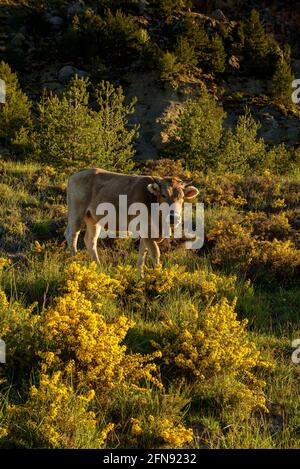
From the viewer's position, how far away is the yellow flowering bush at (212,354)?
4848 mm

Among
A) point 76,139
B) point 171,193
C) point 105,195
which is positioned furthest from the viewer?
point 76,139

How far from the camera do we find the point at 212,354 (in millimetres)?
4836

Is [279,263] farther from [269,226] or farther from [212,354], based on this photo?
[212,354]

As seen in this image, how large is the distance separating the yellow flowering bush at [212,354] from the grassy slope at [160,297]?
0.25m

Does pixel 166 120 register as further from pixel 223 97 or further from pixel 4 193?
pixel 4 193

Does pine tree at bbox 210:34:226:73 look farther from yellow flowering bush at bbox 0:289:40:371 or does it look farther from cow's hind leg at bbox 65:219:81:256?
yellow flowering bush at bbox 0:289:40:371

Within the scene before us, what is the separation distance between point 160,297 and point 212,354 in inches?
83.0

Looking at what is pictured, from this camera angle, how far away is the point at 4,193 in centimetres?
1121

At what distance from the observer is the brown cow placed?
808 cm

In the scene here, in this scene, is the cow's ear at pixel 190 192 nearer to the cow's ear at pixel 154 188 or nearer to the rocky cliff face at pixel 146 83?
the cow's ear at pixel 154 188

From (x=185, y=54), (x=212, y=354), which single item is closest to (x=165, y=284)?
(x=212, y=354)
